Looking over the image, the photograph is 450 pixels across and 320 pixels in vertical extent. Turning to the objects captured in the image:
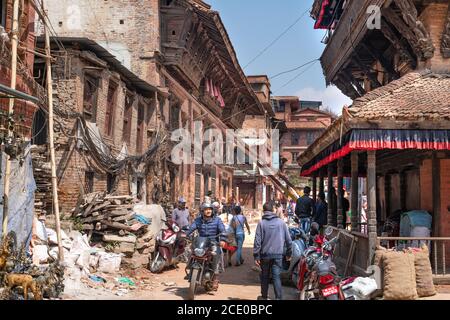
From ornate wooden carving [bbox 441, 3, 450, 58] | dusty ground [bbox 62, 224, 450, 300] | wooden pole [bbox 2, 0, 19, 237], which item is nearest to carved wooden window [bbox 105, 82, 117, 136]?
dusty ground [bbox 62, 224, 450, 300]

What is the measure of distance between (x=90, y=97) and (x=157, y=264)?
22.3 ft

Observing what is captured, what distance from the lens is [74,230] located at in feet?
37.4

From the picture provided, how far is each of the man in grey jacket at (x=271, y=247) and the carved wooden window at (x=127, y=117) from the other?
11087 millimetres

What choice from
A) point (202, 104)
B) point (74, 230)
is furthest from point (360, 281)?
point (202, 104)

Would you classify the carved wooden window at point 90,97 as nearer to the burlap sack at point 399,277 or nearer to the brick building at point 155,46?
the brick building at point 155,46

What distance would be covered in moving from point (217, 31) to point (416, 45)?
40.0ft

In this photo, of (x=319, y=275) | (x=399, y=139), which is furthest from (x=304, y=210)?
(x=319, y=275)

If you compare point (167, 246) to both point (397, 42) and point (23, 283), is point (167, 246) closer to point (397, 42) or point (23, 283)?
point (23, 283)

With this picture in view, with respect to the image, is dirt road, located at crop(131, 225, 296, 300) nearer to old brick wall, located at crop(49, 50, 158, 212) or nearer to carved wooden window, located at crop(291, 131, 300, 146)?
old brick wall, located at crop(49, 50, 158, 212)

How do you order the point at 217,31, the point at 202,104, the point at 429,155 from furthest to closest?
the point at 202,104 → the point at 217,31 → the point at 429,155

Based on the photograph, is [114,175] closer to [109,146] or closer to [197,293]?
[109,146]

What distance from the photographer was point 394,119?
7934 mm

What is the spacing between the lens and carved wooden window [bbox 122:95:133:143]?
17578 millimetres

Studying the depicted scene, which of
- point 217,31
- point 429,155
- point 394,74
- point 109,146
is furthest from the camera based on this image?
point 217,31
